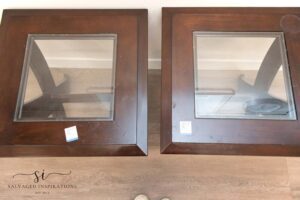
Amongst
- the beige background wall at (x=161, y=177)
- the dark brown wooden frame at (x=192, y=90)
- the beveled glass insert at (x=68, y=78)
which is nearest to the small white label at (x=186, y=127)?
the dark brown wooden frame at (x=192, y=90)

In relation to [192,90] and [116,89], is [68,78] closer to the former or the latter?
[116,89]

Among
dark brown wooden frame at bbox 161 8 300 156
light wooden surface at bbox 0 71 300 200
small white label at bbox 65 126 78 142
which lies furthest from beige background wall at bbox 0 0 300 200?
small white label at bbox 65 126 78 142

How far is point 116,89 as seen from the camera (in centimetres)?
81

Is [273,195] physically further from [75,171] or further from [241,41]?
[75,171]

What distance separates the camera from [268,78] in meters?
0.89

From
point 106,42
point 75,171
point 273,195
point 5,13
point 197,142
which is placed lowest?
point 273,195

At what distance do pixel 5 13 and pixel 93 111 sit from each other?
51cm

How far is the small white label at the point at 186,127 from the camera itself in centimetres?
74

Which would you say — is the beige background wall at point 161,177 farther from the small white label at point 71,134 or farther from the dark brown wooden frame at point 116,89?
the small white label at point 71,134

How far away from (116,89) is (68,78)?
0.73 ft

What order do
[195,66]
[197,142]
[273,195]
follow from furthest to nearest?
1. [273,195]
2. [195,66]
3. [197,142]

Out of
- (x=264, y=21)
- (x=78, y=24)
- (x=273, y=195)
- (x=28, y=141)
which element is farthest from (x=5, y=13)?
(x=273, y=195)

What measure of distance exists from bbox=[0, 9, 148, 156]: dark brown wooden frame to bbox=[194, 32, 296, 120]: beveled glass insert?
0.63 feet

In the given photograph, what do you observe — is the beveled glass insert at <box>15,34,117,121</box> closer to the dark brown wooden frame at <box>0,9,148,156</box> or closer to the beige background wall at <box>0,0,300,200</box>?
the dark brown wooden frame at <box>0,9,148,156</box>
